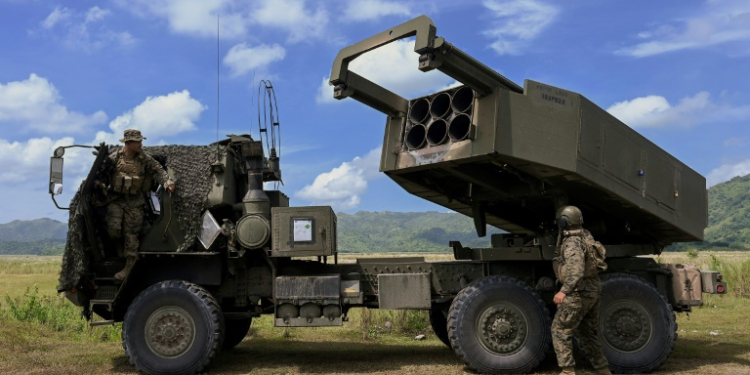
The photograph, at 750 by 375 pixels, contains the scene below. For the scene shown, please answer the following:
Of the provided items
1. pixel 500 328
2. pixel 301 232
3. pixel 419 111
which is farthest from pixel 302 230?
pixel 500 328

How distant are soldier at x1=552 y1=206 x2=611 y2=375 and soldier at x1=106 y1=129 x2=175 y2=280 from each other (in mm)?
4432

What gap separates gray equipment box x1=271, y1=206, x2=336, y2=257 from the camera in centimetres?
747

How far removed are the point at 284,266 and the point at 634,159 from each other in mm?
4352

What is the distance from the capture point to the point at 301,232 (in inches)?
295

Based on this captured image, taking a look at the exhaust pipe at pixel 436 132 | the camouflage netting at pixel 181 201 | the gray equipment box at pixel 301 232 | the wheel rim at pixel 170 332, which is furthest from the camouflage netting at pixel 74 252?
the exhaust pipe at pixel 436 132

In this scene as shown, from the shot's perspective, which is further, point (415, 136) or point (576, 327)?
point (415, 136)

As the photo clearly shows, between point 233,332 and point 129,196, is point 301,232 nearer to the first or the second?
Answer: point 129,196

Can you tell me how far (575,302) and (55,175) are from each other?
5.79 m

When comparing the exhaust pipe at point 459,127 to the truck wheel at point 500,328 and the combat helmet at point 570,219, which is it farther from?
the truck wheel at point 500,328

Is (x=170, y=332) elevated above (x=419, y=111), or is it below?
below

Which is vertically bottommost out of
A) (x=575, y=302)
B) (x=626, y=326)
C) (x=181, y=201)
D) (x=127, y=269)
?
(x=626, y=326)

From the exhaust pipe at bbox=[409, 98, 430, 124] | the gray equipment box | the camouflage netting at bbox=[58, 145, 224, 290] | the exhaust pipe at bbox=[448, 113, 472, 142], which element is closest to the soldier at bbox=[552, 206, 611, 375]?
the exhaust pipe at bbox=[448, 113, 472, 142]

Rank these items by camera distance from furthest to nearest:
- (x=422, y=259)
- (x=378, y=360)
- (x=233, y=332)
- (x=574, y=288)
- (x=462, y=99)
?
1. (x=233, y=332)
2. (x=378, y=360)
3. (x=422, y=259)
4. (x=462, y=99)
5. (x=574, y=288)

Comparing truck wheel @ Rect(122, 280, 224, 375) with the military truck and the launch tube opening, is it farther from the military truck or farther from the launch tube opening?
the launch tube opening
